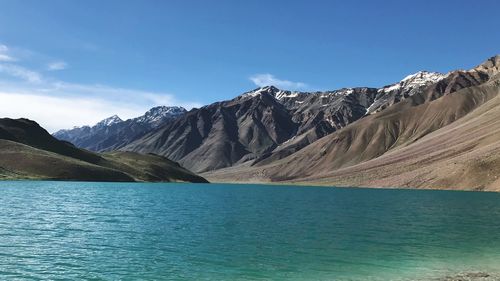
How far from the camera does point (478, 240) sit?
52.2m

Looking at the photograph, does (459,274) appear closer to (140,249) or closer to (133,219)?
(140,249)

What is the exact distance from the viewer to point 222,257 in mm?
39906

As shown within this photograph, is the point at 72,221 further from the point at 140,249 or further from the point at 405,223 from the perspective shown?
the point at 405,223

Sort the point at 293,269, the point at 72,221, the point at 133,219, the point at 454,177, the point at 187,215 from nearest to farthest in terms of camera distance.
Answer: the point at 293,269
the point at 72,221
the point at 133,219
the point at 187,215
the point at 454,177

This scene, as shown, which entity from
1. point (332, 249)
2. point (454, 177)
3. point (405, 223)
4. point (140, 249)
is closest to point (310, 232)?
point (332, 249)

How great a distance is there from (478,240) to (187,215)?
4369 centimetres

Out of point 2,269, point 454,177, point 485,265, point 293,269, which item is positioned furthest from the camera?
point 454,177

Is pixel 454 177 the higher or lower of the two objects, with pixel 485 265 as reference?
higher

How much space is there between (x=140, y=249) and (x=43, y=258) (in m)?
8.60

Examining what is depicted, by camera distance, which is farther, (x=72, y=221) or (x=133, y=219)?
(x=133, y=219)

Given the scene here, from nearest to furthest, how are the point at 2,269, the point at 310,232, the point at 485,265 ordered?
the point at 2,269, the point at 485,265, the point at 310,232

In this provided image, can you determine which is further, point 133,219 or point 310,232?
point 133,219

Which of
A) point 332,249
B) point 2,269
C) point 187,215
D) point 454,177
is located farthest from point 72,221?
point 454,177

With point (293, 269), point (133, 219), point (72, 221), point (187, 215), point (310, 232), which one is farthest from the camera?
point (187, 215)
